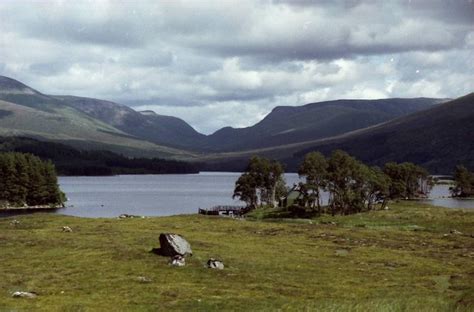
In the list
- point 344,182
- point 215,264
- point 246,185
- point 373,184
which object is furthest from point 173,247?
point 246,185

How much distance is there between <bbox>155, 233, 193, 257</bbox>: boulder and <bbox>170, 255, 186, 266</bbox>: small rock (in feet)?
5.91

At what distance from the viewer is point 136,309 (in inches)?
1818

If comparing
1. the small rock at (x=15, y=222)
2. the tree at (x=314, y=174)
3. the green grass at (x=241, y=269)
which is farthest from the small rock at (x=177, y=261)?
the tree at (x=314, y=174)

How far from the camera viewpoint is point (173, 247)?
233 ft

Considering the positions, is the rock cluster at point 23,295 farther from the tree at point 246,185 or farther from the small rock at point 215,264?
the tree at point 246,185

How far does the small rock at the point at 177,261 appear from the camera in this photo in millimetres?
66938

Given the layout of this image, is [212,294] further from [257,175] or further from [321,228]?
[257,175]

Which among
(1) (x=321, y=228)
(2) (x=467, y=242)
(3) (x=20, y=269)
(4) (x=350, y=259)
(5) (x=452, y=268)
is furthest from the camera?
(1) (x=321, y=228)

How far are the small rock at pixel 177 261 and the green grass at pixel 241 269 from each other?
97 centimetres

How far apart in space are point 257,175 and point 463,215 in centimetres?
7130

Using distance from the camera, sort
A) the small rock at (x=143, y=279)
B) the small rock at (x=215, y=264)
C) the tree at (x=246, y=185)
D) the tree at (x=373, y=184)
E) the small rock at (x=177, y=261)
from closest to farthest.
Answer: the small rock at (x=143, y=279)
the small rock at (x=215, y=264)
the small rock at (x=177, y=261)
the tree at (x=373, y=184)
the tree at (x=246, y=185)

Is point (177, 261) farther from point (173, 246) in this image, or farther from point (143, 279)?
point (143, 279)

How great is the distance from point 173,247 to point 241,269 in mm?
9594

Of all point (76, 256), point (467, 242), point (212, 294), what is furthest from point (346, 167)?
point (212, 294)
